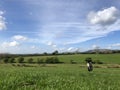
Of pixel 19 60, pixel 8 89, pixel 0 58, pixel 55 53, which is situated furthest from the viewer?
pixel 55 53

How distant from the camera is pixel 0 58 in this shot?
129375mm

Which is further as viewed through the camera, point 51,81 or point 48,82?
point 51,81

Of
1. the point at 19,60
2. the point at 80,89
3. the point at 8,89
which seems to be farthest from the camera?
the point at 19,60

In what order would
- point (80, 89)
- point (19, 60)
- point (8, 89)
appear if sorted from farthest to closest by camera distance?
point (19, 60)
point (80, 89)
point (8, 89)

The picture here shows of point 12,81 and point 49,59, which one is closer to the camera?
point 12,81

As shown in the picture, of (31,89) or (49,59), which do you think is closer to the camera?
(31,89)

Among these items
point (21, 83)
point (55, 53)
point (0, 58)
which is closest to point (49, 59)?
point (0, 58)

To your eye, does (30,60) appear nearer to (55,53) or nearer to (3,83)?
(55,53)

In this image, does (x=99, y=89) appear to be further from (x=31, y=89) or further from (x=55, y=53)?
(x=55, y=53)

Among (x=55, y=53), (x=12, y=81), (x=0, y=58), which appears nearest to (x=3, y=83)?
(x=12, y=81)

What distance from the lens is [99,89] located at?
1084cm

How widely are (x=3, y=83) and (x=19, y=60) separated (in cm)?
10987

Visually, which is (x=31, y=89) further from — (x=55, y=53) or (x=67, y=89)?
(x=55, y=53)

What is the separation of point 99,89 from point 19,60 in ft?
361
